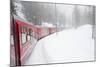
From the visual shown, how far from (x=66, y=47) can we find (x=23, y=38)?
21.6 inches

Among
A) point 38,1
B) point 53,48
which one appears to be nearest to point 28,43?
point 53,48

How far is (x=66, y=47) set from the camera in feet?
7.79

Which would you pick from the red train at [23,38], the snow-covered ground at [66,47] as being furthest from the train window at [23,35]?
the snow-covered ground at [66,47]

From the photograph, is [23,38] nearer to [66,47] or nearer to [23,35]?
[23,35]

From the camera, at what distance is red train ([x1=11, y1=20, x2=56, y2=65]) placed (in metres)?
2.17

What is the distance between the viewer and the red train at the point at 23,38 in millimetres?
2166

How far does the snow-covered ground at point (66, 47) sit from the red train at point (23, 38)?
64 mm

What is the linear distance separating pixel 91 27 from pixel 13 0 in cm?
104

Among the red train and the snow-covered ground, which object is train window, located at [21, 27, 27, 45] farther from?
the snow-covered ground

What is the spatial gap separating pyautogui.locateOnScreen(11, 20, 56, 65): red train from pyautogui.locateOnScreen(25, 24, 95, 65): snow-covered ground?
0.06 meters

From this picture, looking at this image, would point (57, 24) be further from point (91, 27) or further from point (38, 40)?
point (91, 27)

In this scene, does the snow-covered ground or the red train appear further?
the snow-covered ground

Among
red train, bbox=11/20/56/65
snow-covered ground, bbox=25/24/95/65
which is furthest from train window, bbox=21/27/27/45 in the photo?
snow-covered ground, bbox=25/24/95/65

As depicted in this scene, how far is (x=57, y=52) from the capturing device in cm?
234
